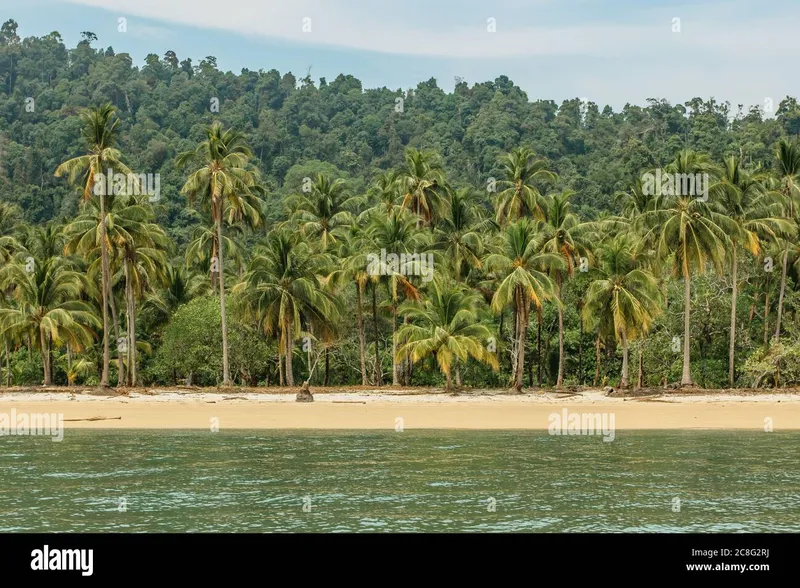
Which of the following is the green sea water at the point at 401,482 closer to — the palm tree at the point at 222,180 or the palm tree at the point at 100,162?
the palm tree at the point at 100,162

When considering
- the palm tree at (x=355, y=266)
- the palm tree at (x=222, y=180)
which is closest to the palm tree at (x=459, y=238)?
the palm tree at (x=355, y=266)

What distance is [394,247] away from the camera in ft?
174

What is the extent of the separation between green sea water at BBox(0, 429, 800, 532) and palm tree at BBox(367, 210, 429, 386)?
18.7m

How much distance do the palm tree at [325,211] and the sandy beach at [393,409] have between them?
16.4 metres

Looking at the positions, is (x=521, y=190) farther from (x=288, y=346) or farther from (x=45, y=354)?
(x=45, y=354)

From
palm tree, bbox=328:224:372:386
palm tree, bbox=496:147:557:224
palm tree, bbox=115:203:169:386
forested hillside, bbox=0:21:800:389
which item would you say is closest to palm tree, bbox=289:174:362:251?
forested hillside, bbox=0:21:800:389

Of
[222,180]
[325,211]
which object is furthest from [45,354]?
[325,211]

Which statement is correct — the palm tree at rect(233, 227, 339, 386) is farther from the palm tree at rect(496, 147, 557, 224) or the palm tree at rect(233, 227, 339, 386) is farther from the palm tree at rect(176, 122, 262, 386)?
the palm tree at rect(496, 147, 557, 224)

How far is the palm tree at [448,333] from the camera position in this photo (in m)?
46.6

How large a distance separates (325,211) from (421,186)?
7.59 meters

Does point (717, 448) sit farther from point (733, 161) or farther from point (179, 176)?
point (179, 176)

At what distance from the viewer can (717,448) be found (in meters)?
30.4
